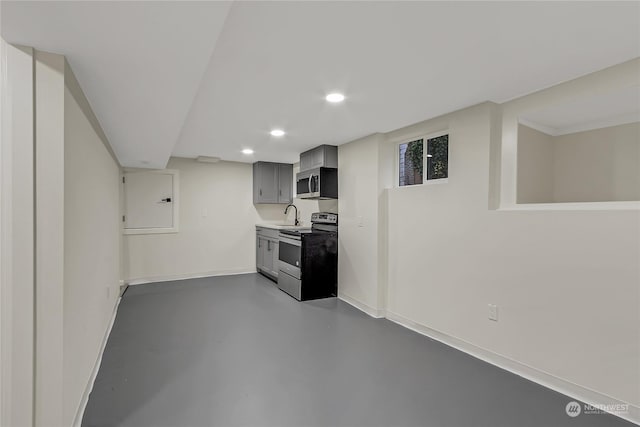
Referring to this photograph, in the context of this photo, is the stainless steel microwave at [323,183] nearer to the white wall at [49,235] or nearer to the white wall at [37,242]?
the white wall at [37,242]

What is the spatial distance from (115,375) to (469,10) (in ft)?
10.3

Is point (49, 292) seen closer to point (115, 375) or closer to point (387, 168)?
point (115, 375)

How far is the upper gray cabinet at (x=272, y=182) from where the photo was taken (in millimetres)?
5562

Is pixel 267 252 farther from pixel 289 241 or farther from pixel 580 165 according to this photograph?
pixel 580 165

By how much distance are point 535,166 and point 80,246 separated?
3718 mm

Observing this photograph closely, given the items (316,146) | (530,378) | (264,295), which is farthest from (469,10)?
(264,295)

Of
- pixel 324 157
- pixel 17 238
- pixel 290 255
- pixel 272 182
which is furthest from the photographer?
pixel 272 182

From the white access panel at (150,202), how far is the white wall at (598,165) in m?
5.34

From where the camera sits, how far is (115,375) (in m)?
2.21

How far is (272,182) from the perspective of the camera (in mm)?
5621

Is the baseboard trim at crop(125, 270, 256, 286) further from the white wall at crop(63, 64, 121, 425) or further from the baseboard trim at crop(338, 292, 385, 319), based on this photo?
the white wall at crop(63, 64, 121, 425)

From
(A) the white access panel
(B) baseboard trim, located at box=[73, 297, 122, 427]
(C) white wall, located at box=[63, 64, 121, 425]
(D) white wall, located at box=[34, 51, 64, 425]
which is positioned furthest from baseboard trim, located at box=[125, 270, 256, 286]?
(D) white wall, located at box=[34, 51, 64, 425]

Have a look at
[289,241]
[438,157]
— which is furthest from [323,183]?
[438,157]

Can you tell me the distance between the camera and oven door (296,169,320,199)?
13.8 ft
